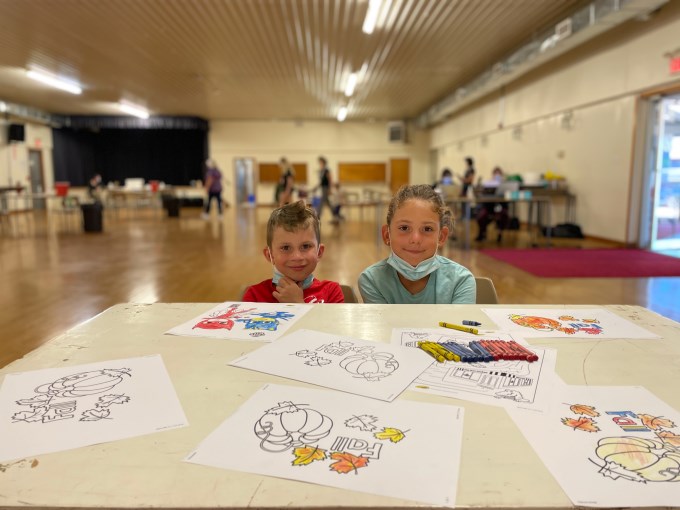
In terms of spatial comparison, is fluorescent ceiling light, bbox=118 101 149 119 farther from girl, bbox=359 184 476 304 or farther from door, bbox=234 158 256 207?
girl, bbox=359 184 476 304

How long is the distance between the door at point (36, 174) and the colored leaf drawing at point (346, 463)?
18.1 m

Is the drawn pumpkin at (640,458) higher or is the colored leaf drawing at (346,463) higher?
Answer: the drawn pumpkin at (640,458)

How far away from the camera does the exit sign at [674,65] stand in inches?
225

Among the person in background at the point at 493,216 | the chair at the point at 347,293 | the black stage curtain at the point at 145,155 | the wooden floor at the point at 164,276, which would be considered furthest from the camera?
the black stage curtain at the point at 145,155

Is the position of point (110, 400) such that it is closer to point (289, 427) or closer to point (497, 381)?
point (289, 427)

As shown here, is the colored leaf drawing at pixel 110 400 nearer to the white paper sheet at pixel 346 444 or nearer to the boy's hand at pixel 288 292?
the white paper sheet at pixel 346 444

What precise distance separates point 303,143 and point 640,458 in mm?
17617

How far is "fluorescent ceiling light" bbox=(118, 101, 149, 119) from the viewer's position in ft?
46.6

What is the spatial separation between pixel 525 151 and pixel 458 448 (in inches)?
411

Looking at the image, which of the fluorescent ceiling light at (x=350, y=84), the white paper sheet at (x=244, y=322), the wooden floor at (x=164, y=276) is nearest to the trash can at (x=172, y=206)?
the wooden floor at (x=164, y=276)

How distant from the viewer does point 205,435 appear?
689mm

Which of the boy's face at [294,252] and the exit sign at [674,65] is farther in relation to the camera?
the exit sign at [674,65]

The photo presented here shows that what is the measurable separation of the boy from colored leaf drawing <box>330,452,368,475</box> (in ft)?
3.35

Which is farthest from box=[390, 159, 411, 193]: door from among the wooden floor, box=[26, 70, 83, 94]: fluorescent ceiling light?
box=[26, 70, 83, 94]: fluorescent ceiling light
